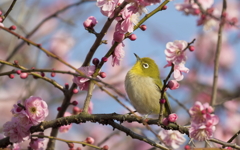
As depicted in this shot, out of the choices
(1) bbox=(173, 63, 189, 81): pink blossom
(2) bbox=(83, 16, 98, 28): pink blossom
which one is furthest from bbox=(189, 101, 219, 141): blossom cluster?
(2) bbox=(83, 16, 98, 28): pink blossom

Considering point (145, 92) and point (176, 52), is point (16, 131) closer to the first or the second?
→ point (176, 52)

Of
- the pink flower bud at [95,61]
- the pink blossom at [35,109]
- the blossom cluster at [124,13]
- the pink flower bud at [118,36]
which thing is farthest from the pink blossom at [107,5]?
the pink blossom at [35,109]

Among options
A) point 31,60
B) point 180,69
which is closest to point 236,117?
point 31,60

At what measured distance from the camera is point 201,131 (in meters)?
2.50

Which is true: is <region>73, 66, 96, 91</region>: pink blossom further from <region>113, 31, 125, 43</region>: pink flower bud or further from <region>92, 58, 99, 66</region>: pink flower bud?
<region>113, 31, 125, 43</region>: pink flower bud

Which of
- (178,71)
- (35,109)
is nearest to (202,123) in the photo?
(178,71)

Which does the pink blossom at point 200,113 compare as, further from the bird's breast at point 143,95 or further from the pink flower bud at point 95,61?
the bird's breast at point 143,95

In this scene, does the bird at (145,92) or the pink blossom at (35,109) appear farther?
the bird at (145,92)

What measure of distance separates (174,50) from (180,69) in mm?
154

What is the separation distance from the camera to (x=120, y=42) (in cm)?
265

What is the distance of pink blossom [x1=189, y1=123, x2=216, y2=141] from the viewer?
98.0 inches

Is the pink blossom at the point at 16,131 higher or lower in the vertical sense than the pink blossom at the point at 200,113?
lower

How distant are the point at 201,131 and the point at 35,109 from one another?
116 centimetres

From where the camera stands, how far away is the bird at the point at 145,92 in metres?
3.73
